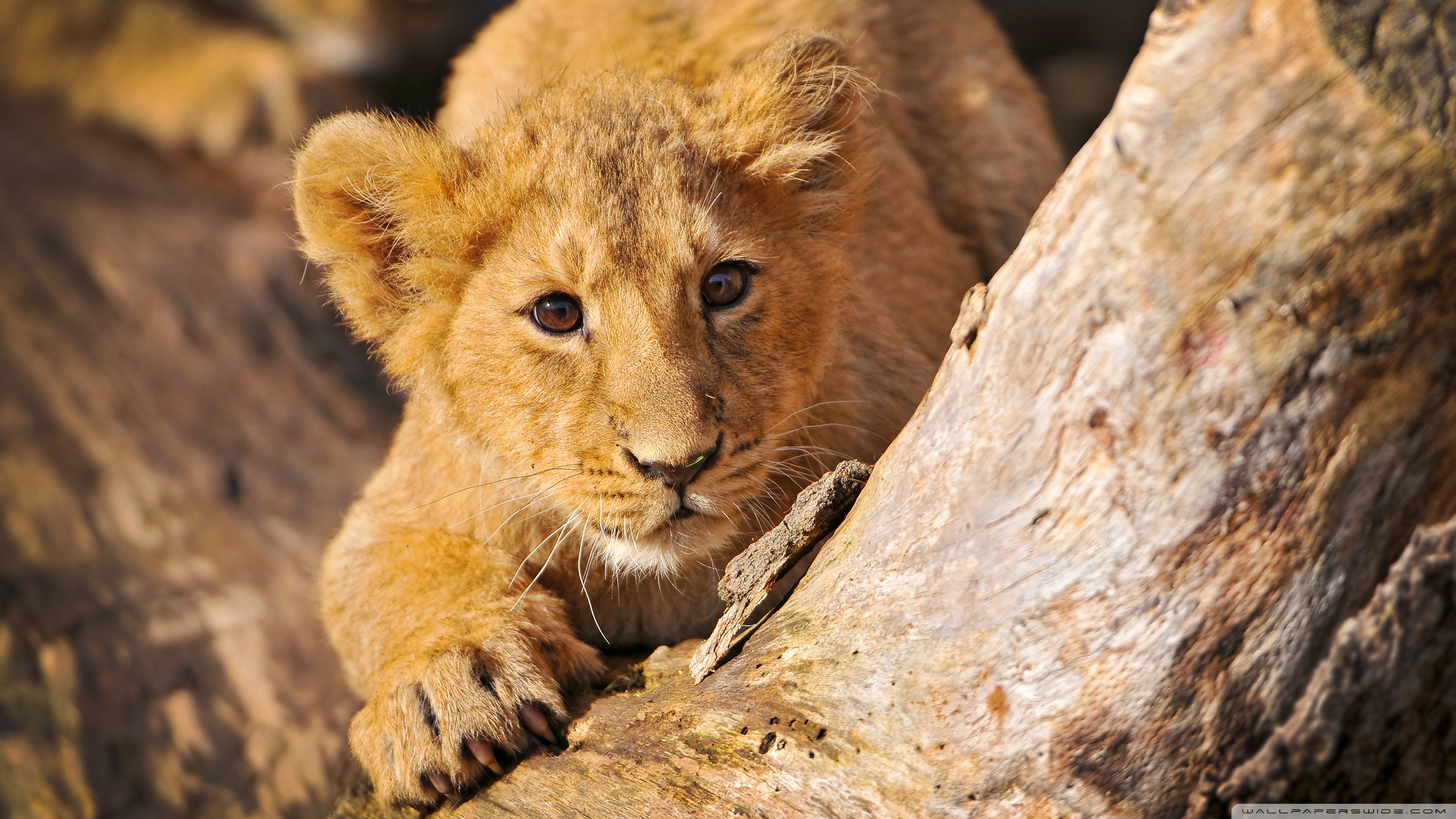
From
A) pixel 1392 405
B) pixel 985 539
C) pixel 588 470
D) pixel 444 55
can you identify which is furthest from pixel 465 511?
pixel 444 55

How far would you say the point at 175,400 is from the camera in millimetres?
7074

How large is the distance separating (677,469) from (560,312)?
68 cm

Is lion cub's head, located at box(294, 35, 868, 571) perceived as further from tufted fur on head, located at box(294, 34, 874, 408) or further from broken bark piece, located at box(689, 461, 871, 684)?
broken bark piece, located at box(689, 461, 871, 684)

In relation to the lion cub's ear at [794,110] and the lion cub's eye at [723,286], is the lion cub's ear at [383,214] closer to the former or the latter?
the lion cub's eye at [723,286]

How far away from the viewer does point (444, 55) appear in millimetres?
8516

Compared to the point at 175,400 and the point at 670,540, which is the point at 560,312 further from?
the point at 175,400

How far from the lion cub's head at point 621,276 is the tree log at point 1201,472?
80cm

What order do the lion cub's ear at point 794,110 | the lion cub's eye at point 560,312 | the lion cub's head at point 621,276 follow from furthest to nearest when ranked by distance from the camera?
the lion cub's ear at point 794,110
the lion cub's eye at point 560,312
the lion cub's head at point 621,276

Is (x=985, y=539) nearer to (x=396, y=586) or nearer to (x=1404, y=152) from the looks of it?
(x=1404, y=152)

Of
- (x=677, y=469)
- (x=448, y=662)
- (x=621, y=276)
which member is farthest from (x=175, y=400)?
(x=677, y=469)

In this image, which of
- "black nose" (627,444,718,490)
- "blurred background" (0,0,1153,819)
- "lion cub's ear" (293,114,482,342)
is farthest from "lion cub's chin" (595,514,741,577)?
"blurred background" (0,0,1153,819)

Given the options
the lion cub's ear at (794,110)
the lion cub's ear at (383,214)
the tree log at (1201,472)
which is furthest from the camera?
the lion cub's ear at (794,110)

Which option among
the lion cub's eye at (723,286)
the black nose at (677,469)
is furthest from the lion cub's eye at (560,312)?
the black nose at (677,469)

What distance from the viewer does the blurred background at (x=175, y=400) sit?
609 cm
